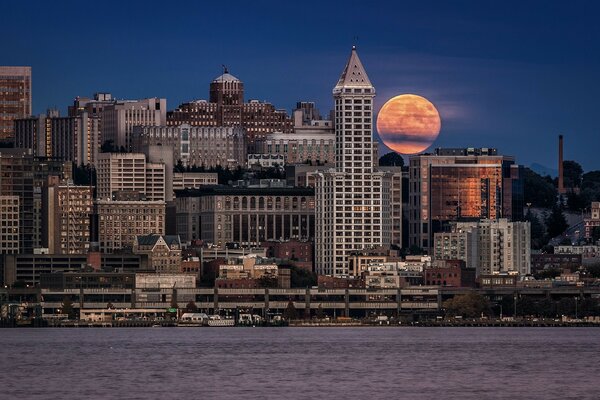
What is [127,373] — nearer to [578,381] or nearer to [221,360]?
[221,360]

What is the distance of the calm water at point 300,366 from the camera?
117188 millimetres

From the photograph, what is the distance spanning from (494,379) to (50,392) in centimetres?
Answer: 2393

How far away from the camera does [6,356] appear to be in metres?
148

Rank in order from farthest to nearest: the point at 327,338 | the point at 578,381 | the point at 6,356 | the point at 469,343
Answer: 1. the point at 327,338
2. the point at 469,343
3. the point at 6,356
4. the point at 578,381

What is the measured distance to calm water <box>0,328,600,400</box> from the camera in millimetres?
117188

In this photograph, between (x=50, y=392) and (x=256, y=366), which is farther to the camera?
(x=256, y=366)

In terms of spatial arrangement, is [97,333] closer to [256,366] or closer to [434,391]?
[256,366]

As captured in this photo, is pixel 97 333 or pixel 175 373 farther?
pixel 97 333

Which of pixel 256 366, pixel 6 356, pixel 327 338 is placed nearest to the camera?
pixel 256 366

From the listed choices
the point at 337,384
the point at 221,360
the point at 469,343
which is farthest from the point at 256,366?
the point at 469,343

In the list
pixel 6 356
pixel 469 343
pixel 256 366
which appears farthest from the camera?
pixel 469 343

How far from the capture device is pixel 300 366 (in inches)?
5394

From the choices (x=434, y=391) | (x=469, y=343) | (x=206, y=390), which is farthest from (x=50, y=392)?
(x=469, y=343)

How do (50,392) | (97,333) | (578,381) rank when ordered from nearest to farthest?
(50,392)
(578,381)
(97,333)
